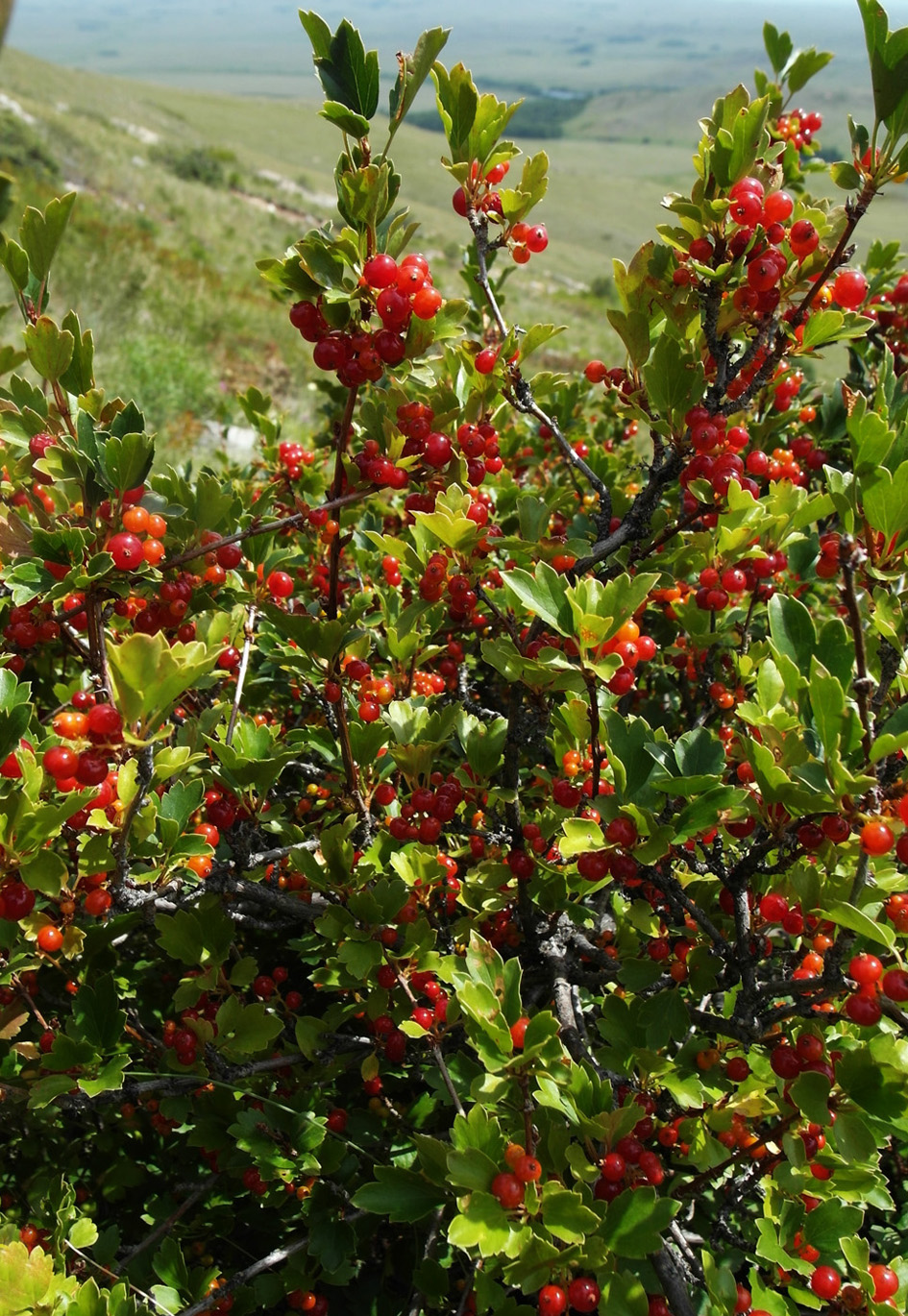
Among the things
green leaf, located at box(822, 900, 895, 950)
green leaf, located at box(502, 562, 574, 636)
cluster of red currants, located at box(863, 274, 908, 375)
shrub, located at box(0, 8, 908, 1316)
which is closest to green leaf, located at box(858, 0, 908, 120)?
shrub, located at box(0, 8, 908, 1316)

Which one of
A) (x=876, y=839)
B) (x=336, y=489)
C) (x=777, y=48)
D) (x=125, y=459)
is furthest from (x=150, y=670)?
(x=777, y=48)

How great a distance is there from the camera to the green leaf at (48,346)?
3.80 ft

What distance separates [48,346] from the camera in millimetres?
1175

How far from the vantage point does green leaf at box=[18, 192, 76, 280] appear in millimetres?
1171

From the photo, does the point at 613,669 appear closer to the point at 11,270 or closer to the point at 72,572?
the point at 72,572

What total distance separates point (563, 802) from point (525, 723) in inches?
10.7

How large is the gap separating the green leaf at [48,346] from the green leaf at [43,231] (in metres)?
0.10

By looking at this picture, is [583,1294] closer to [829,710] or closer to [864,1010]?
[864,1010]

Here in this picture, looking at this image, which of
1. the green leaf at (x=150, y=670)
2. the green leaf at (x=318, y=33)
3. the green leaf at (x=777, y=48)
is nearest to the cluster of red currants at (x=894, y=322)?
the green leaf at (x=777, y=48)

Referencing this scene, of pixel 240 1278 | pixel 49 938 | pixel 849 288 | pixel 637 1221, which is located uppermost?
pixel 849 288

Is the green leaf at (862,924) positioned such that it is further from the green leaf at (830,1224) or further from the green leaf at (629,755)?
the green leaf at (830,1224)

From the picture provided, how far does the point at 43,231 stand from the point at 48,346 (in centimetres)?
17

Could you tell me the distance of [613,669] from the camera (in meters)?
1.04

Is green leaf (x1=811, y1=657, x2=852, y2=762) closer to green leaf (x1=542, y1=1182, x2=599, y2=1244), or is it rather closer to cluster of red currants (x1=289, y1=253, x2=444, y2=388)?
green leaf (x1=542, y1=1182, x2=599, y2=1244)
